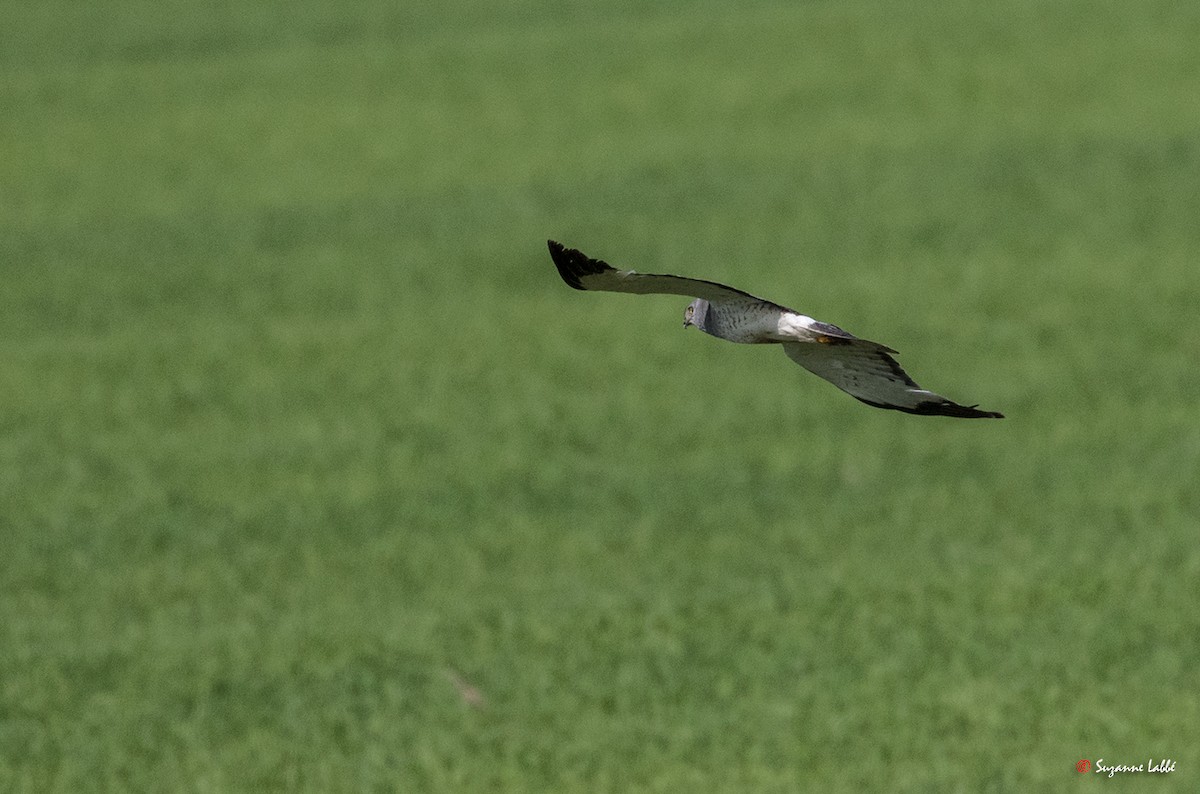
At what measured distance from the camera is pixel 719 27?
26.6 meters

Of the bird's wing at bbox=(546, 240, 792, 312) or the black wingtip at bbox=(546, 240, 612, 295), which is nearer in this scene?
the bird's wing at bbox=(546, 240, 792, 312)

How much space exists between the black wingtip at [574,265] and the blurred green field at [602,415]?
5270 mm

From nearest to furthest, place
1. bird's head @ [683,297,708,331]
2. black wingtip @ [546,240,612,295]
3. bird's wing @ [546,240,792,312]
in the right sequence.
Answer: bird's wing @ [546,240,792,312], black wingtip @ [546,240,612,295], bird's head @ [683,297,708,331]

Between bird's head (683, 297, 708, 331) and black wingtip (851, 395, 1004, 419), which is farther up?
bird's head (683, 297, 708, 331)

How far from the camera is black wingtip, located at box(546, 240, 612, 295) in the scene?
116 inches

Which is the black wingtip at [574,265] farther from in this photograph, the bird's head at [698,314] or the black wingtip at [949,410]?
the black wingtip at [949,410]

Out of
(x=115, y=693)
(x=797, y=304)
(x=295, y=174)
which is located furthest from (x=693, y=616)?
(x=295, y=174)

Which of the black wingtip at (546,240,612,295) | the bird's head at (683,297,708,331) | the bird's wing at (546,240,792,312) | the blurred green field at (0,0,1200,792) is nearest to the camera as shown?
the bird's wing at (546,240,792,312)

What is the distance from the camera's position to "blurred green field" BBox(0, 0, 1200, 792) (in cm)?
869

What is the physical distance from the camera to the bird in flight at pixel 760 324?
2857 mm

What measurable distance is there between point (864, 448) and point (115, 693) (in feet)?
18.7

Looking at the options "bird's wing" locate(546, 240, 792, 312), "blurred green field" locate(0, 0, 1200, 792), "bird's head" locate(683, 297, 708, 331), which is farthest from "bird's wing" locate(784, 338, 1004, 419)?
"blurred green field" locate(0, 0, 1200, 792)

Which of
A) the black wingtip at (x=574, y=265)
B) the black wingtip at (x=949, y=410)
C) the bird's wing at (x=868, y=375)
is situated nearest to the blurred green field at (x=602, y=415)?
the bird's wing at (x=868, y=375)

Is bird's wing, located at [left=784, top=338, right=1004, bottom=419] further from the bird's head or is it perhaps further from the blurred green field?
the blurred green field
